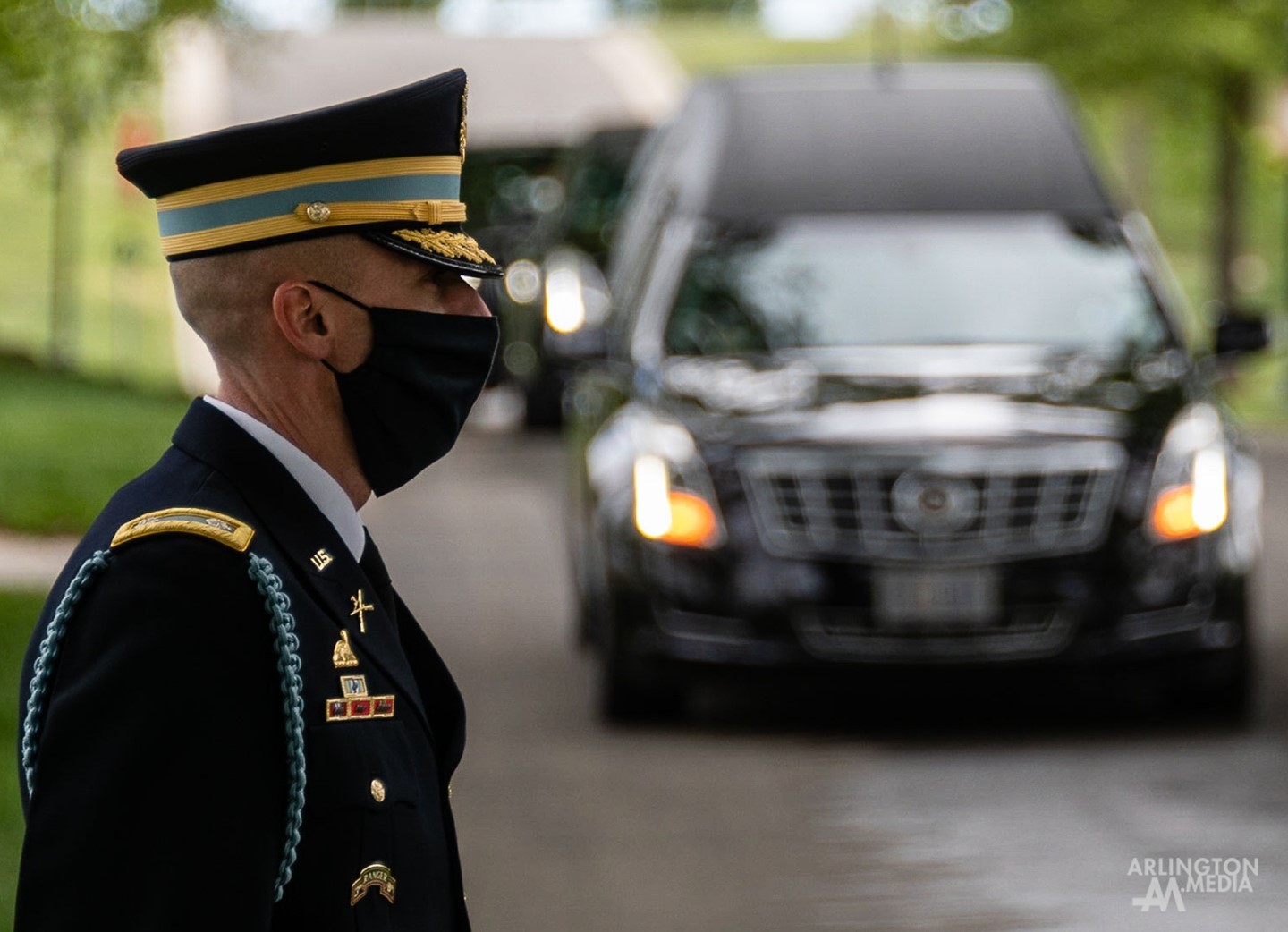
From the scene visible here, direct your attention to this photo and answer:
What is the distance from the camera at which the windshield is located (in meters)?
8.83

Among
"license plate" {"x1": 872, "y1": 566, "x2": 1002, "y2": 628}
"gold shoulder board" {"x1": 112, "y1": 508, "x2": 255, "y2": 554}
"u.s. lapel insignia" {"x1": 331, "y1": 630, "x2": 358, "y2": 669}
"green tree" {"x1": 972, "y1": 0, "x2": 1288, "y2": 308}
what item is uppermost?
"gold shoulder board" {"x1": 112, "y1": 508, "x2": 255, "y2": 554}

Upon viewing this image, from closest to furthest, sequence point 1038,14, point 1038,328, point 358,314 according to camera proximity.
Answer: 1. point 358,314
2. point 1038,328
3. point 1038,14

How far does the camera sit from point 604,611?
8500mm

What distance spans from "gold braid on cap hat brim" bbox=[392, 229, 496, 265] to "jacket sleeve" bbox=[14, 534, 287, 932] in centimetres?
48

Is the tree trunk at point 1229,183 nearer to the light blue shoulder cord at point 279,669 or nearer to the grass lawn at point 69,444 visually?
the grass lawn at point 69,444

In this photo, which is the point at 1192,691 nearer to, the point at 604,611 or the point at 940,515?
the point at 940,515

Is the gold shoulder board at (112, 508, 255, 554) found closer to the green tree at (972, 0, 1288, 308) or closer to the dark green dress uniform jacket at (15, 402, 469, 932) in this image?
the dark green dress uniform jacket at (15, 402, 469, 932)

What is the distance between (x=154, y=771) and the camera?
2.03m

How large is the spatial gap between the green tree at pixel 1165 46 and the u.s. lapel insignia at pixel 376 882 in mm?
23056

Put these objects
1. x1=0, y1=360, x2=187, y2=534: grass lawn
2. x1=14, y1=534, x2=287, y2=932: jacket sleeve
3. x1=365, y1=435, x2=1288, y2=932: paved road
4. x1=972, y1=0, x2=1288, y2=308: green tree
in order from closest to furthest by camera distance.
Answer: x1=14, y1=534, x2=287, y2=932: jacket sleeve
x1=365, y1=435, x2=1288, y2=932: paved road
x1=0, y1=360, x2=187, y2=534: grass lawn
x1=972, y1=0, x2=1288, y2=308: green tree

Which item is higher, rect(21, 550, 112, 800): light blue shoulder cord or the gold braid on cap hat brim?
the gold braid on cap hat brim

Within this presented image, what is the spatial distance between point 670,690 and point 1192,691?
1.76 m

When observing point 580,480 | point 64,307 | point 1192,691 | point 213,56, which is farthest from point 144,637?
point 213,56

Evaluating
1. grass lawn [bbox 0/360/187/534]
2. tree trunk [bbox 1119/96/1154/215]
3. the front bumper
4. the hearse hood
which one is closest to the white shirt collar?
the front bumper
